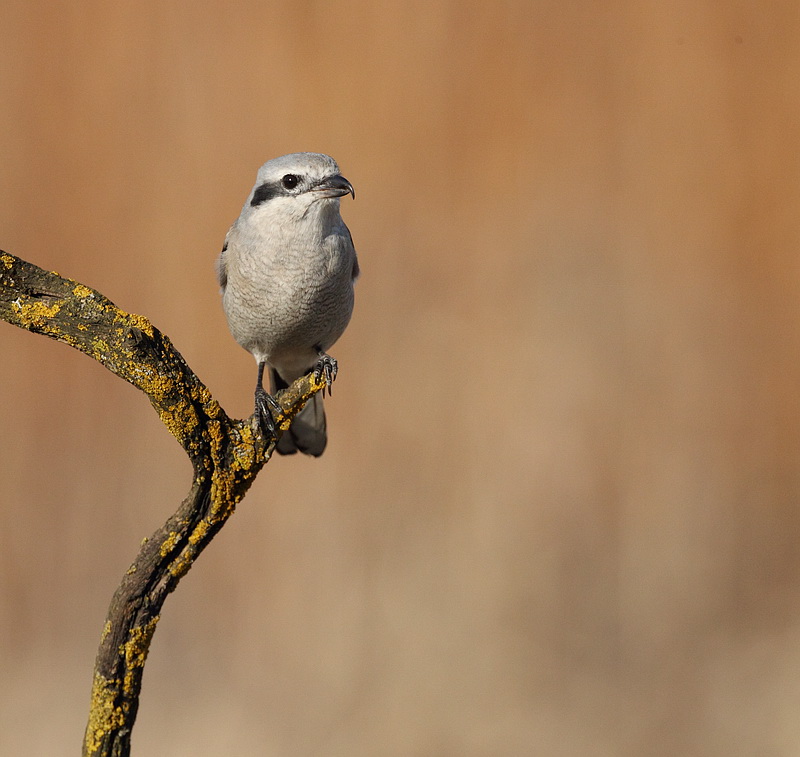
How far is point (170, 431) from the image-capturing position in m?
1.17

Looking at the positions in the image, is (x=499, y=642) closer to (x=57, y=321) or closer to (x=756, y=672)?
(x=756, y=672)

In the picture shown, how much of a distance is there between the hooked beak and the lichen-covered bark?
0.97 meters

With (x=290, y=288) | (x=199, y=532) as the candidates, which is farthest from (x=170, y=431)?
(x=290, y=288)

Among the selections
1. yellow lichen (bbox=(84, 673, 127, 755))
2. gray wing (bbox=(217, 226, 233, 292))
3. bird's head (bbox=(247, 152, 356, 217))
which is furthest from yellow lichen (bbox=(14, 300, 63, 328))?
gray wing (bbox=(217, 226, 233, 292))

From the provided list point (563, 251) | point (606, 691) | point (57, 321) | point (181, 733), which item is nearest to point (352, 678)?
point (181, 733)

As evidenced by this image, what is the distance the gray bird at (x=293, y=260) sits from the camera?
2131mm

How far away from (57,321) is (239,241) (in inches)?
47.6

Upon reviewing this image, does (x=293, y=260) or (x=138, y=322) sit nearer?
(x=138, y=322)

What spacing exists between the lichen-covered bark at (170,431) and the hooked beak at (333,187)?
3.19ft

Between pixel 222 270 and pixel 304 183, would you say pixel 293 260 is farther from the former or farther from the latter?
pixel 222 270

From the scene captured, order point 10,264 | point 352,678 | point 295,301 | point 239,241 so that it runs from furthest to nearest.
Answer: point 352,678 → point 239,241 → point 295,301 → point 10,264

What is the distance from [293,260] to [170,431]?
1.02 m

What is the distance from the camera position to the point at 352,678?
3.97 m

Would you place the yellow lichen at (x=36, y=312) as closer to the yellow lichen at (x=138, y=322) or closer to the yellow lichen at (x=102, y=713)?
the yellow lichen at (x=138, y=322)
